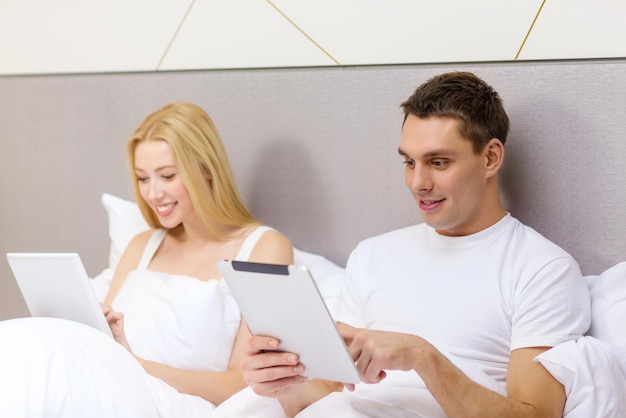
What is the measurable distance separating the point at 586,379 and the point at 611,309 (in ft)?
0.63

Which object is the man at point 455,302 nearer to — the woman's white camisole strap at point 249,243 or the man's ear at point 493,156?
the man's ear at point 493,156

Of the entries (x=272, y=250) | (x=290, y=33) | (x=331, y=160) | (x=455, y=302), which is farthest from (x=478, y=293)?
(x=290, y=33)

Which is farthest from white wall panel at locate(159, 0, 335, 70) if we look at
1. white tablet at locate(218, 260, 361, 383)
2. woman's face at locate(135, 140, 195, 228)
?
white tablet at locate(218, 260, 361, 383)

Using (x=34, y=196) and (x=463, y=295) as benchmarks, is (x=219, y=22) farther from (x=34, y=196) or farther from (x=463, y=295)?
(x=463, y=295)

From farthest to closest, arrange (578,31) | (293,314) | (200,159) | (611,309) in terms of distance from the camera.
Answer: (200,159)
(578,31)
(611,309)
(293,314)

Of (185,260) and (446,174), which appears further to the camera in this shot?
(185,260)

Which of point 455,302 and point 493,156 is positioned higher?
point 493,156

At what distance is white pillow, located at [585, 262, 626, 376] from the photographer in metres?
1.70

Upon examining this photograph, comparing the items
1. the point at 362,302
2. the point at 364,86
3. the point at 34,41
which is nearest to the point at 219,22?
the point at 364,86

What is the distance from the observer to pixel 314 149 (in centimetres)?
234

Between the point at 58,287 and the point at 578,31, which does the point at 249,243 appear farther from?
the point at 578,31

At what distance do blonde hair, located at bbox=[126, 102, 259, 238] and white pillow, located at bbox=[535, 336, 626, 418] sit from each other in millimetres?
949

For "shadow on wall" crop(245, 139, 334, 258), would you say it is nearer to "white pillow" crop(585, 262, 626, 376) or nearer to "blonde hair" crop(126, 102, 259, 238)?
"blonde hair" crop(126, 102, 259, 238)

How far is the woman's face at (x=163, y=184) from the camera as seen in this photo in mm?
2227
